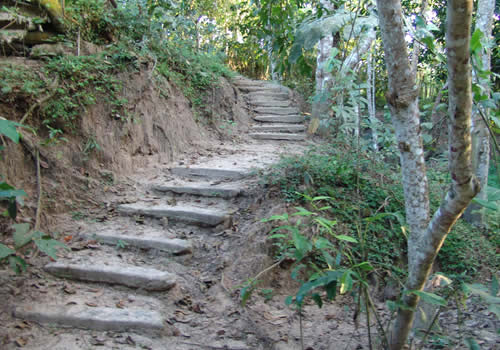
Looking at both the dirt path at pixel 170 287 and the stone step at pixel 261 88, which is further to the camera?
the stone step at pixel 261 88

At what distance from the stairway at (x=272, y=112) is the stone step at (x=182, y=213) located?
3.82 metres

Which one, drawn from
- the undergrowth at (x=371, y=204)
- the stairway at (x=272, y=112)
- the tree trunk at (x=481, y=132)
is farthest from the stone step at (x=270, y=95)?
the tree trunk at (x=481, y=132)

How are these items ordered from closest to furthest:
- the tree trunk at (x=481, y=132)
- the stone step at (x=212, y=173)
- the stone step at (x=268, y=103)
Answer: the tree trunk at (x=481, y=132) → the stone step at (x=212, y=173) → the stone step at (x=268, y=103)

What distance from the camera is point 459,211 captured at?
6.15ft

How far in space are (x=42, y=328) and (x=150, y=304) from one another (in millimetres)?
796

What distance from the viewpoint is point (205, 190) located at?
471cm

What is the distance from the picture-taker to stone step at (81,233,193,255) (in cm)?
372

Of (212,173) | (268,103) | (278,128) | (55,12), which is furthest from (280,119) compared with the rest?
(55,12)

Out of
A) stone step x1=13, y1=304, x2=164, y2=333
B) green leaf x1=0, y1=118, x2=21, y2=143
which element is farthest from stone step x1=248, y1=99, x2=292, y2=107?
green leaf x1=0, y1=118, x2=21, y2=143

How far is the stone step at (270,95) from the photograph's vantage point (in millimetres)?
9758

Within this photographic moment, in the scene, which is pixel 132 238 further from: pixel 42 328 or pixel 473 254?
pixel 473 254

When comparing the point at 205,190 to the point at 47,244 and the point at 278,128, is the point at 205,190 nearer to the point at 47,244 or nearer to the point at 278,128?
the point at 47,244

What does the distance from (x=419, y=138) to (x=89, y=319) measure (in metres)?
2.74

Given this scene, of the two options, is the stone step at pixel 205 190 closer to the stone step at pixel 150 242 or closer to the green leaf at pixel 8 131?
the stone step at pixel 150 242
